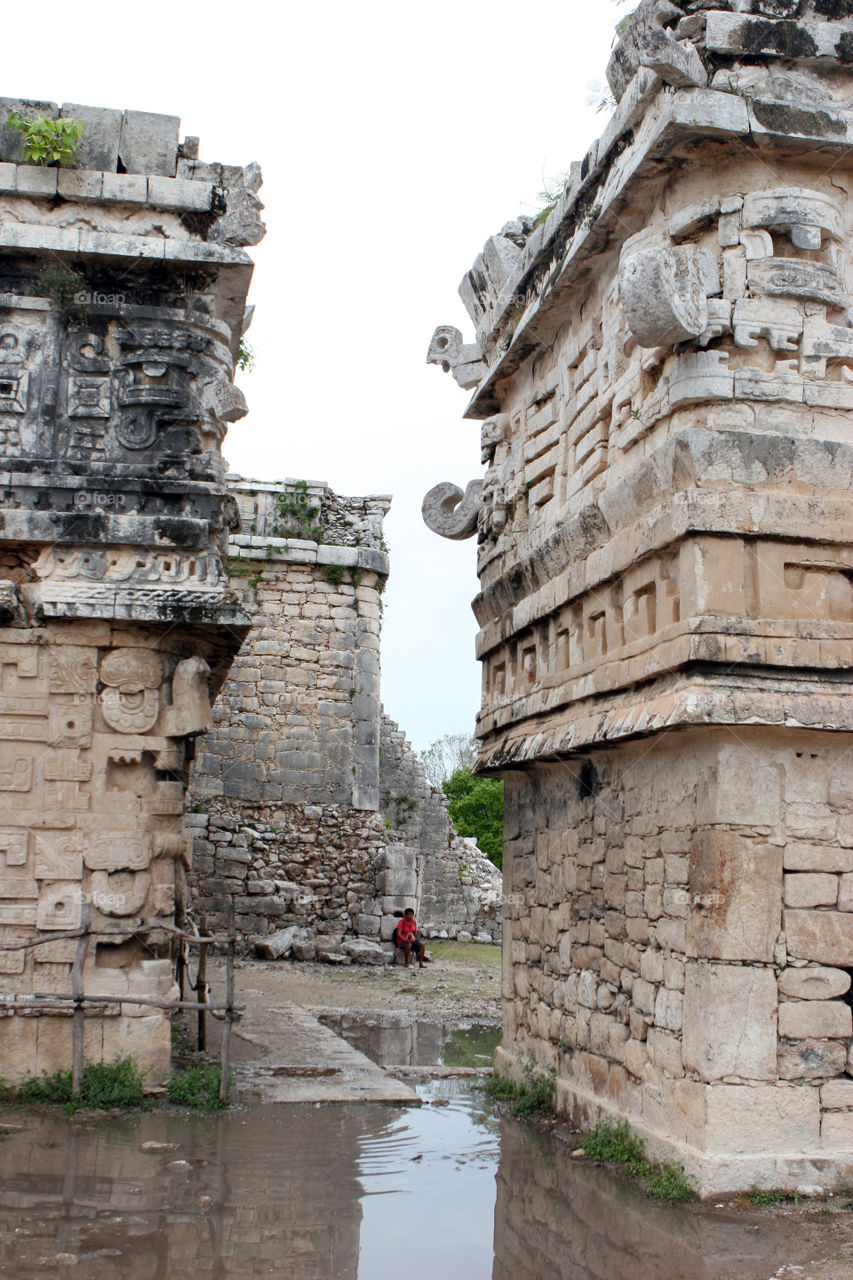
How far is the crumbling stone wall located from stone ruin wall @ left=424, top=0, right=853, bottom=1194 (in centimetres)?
1134

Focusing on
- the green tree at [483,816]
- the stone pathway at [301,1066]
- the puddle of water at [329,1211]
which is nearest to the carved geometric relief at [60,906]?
the puddle of water at [329,1211]

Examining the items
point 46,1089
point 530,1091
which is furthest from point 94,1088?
point 530,1091

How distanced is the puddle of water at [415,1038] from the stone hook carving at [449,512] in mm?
4037

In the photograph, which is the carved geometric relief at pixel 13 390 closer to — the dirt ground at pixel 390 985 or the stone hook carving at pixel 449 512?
the stone hook carving at pixel 449 512

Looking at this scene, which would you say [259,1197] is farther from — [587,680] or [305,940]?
[305,940]

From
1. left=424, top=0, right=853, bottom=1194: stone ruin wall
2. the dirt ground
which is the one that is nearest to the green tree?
the dirt ground

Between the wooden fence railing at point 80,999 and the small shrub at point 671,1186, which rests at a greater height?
the wooden fence railing at point 80,999

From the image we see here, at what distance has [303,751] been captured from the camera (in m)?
16.3

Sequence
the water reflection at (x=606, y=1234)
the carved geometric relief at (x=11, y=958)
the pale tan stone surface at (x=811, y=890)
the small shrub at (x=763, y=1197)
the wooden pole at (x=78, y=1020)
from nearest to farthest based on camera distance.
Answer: the water reflection at (x=606, y=1234), the small shrub at (x=763, y=1197), the pale tan stone surface at (x=811, y=890), the wooden pole at (x=78, y=1020), the carved geometric relief at (x=11, y=958)

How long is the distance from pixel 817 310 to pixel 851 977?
9.97 feet

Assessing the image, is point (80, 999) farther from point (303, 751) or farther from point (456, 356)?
point (303, 751)

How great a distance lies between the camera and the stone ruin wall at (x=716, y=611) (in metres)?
4.98

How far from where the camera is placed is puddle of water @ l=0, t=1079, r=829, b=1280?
14.6 ft

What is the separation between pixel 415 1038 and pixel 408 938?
17.0 feet
